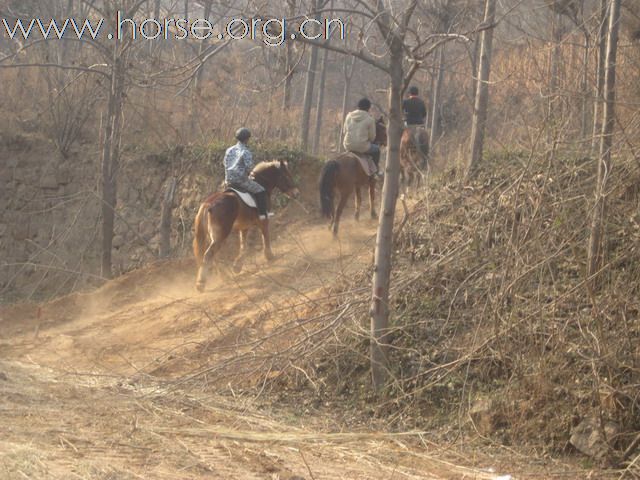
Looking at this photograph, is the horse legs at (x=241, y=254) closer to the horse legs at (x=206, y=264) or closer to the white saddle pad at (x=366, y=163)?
the horse legs at (x=206, y=264)

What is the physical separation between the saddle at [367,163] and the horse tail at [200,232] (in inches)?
128

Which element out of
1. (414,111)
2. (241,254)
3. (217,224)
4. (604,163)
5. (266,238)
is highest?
(414,111)

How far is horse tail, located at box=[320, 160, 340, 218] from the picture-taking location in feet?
54.1

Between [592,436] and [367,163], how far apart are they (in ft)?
34.2

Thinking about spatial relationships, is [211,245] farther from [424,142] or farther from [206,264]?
[424,142]

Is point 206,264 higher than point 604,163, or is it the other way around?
point 604,163

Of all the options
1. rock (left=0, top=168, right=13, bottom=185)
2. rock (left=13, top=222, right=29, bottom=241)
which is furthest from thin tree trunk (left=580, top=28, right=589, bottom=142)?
rock (left=0, top=168, right=13, bottom=185)

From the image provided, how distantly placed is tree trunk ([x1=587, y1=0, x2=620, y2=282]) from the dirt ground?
252 cm

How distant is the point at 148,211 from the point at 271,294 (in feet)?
30.6

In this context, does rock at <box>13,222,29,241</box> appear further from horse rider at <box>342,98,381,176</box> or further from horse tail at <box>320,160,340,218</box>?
horse tail at <box>320,160,340,218</box>

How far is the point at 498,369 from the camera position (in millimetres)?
8664

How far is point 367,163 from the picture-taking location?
17.4 meters

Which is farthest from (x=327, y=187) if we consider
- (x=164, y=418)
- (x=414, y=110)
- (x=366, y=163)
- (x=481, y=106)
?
(x=164, y=418)

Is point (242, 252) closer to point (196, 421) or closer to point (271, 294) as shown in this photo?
point (271, 294)
